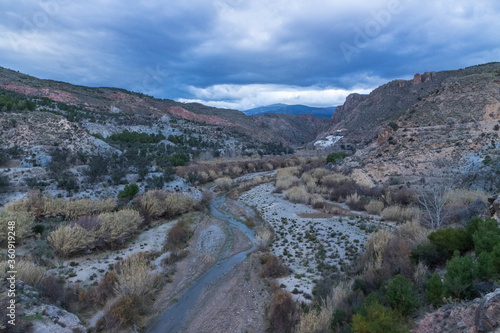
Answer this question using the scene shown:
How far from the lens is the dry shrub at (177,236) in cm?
1562

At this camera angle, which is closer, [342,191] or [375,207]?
[375,207]

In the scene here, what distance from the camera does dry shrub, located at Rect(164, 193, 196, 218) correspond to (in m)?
20.5

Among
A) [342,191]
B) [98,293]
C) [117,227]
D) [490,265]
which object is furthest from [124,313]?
[342,191]

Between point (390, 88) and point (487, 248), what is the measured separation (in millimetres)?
97113

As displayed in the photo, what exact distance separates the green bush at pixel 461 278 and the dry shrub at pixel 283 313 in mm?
4243

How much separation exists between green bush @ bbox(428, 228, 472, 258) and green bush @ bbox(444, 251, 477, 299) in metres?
2.64

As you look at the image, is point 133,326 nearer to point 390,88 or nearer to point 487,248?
point 487,248

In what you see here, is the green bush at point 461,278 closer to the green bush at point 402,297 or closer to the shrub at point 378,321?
the green bush at point 402,297

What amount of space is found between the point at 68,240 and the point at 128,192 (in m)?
8.25

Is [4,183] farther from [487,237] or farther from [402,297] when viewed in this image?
[487,237]

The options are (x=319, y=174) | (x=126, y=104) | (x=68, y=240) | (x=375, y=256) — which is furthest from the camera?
(x=126, y=104)

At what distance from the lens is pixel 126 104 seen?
77562mm

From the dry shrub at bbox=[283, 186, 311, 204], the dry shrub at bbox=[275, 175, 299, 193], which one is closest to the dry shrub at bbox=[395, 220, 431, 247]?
the dry shrub at bbox=[283, 186, 311, 204]

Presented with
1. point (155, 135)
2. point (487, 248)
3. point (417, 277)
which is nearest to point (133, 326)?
point (417, 277)
